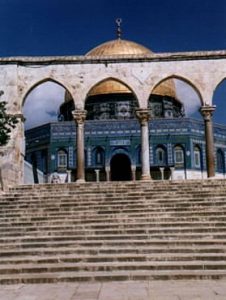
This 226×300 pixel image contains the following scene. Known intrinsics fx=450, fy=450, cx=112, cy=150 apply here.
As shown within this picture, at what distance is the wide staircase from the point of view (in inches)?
293

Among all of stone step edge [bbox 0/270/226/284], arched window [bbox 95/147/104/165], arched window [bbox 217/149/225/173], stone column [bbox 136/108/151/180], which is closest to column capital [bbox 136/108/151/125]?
stone column [bbox 136/108/151/180]

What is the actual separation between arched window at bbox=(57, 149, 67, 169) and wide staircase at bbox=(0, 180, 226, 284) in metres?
21.9

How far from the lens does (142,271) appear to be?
736cm

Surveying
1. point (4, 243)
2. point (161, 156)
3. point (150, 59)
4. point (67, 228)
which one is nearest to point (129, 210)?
point (67, 228)

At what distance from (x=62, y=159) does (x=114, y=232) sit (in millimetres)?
26637

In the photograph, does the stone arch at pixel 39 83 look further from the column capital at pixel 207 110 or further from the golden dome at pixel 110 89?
the golden dome at pixel 110 89

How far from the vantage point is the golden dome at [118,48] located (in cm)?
3706

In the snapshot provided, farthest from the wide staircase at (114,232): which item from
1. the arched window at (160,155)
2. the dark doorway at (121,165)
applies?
the arched window at (160,155)

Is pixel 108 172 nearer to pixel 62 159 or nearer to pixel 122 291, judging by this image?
pixel 62 159

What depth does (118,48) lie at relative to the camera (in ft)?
123

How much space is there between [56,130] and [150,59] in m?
20.0

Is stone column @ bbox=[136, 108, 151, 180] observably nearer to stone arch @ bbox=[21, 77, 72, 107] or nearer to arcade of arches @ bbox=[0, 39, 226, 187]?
arcade of arches @ bbox=[0, 39, 226, 187]

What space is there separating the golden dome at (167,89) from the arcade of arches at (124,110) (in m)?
0.09

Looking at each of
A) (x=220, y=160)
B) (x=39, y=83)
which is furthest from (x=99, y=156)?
(x=39, y=83)
